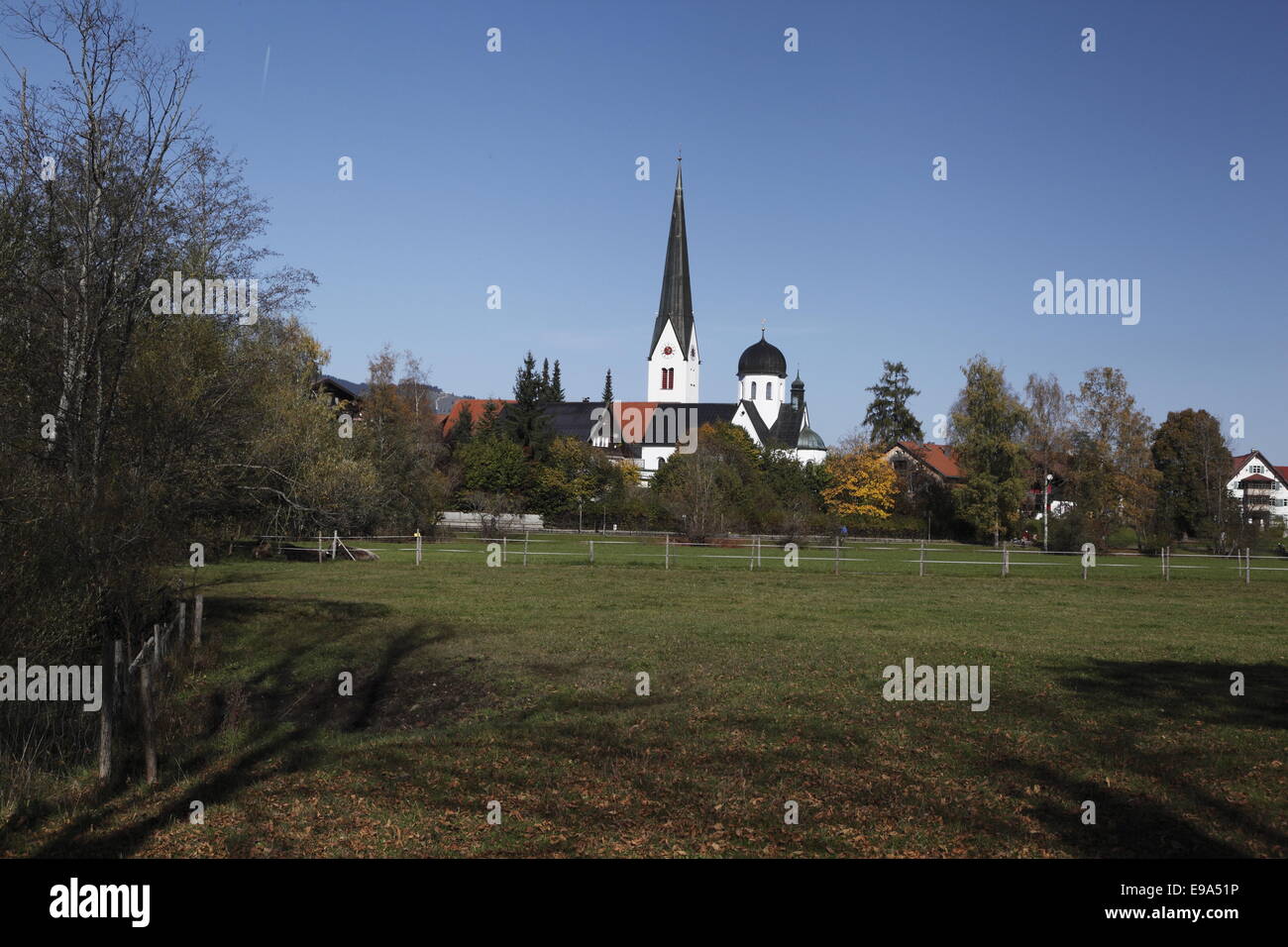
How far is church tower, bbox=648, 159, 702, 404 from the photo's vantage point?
380 feet

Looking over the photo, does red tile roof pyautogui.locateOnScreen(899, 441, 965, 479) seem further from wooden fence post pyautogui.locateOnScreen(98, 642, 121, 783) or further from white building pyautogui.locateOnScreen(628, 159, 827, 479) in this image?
wooden fence post pyautogui.locateOnScreen(98, 642, 121, 783)

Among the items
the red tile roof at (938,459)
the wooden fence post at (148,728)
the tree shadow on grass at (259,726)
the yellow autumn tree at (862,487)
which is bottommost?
the tree shadow on grass at (259,726)

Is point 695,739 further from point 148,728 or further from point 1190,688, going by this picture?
point 1190,688

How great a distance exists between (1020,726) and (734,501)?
56.1 m

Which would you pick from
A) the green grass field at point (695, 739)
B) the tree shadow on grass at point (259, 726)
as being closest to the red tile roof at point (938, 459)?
the green grass field at point (695, 739)

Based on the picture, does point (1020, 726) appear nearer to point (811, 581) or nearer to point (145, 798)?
point (145, 798)

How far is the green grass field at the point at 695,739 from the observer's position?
26.0ft

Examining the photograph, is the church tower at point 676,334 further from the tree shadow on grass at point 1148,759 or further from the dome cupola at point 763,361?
the tree shadow on grass at point 1148,759

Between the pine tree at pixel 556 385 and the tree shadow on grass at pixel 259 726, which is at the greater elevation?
the pine tree at pixel 556 385

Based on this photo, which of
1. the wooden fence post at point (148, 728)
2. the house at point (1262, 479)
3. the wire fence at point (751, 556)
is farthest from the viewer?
the house at point (1262, 479)

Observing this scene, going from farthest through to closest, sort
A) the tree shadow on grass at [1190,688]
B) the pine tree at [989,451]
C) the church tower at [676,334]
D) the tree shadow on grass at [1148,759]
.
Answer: the church tower at [676,334]
the pine tree at [989,451]
the tree shadow on grass at [1190,688]
the tree shadow on grass at [1148,759]

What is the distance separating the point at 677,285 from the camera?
118750 mm

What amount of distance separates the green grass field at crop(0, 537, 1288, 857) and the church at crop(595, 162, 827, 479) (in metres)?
91.6
